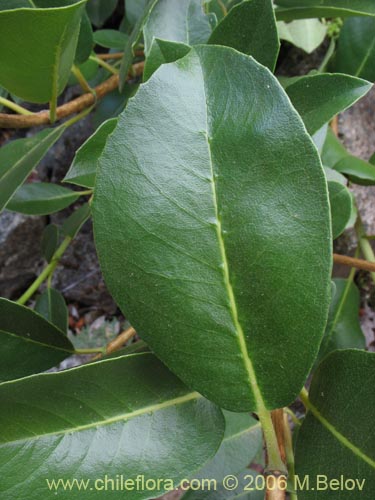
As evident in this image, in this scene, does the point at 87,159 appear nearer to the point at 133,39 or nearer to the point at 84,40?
the point at 133,39

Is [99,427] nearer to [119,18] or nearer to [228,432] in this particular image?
Answer: [228,432]

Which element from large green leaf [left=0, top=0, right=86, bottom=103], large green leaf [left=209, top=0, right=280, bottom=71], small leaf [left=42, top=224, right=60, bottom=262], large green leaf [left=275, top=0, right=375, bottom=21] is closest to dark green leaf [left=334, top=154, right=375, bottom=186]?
large green leaf [left=275, top=0, right=375, bottom=21]

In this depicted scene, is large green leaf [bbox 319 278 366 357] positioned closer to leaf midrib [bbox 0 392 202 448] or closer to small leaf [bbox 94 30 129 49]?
leaf midrib [bbox 0 392 202 448]

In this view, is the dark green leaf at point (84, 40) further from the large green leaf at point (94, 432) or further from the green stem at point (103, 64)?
the large green leaf at point (94, 432)

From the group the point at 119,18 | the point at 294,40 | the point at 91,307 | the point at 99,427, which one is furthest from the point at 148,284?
the point at 91,307

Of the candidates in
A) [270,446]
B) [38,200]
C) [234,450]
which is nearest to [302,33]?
[38,200]

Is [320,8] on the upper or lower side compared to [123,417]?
upper
